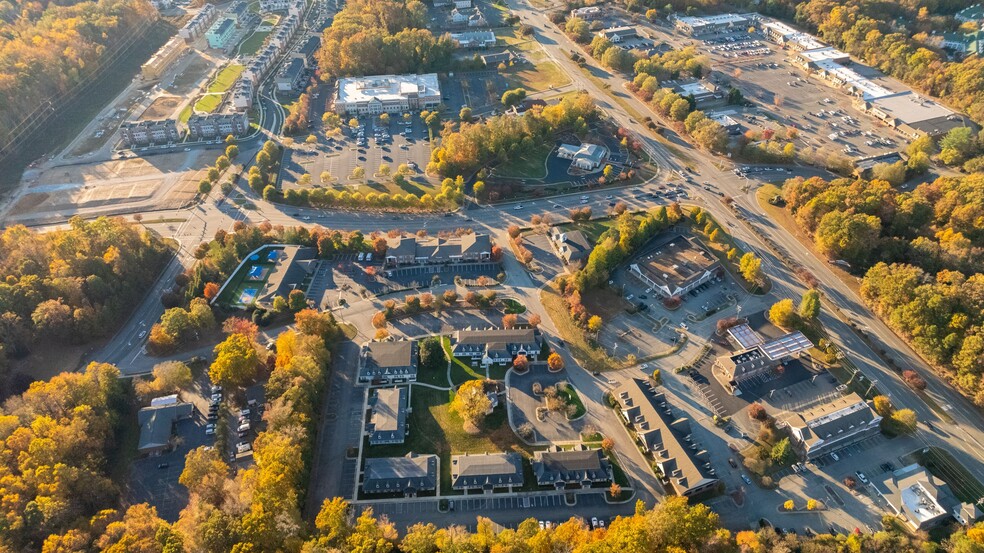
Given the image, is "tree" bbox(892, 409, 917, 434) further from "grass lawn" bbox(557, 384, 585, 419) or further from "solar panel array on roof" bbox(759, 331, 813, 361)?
"grass lawn" bbox(557, 384, 585, 419)

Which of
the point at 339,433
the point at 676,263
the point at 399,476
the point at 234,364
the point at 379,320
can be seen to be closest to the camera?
the point at 399,476

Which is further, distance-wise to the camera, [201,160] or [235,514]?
[201,160]

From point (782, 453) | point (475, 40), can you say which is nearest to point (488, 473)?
point (782, 453)

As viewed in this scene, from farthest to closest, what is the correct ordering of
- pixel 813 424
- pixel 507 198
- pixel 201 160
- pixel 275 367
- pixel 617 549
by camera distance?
pixel 201 160 → pixel 507 198 → pixel 275 367 → pixel 813 424 → pixel 617 549

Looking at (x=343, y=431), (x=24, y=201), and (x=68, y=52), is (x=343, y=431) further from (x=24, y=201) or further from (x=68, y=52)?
(x=68, y=52)

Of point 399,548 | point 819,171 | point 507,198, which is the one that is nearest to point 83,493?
point 399,548

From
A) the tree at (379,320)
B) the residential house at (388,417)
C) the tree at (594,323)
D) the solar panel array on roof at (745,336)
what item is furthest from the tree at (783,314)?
the tree at (379,320)

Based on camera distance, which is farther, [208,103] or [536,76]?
[536,76]

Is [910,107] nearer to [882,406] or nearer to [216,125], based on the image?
[882,406]
